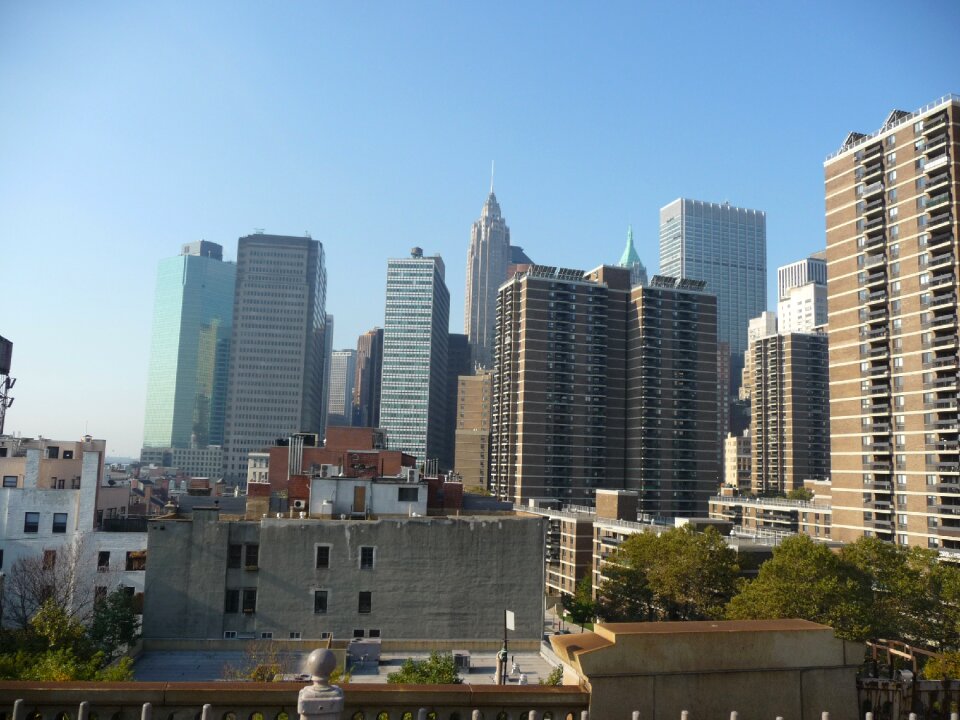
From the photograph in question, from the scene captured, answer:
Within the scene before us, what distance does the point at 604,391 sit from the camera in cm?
14175

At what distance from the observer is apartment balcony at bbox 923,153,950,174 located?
77.5 meters

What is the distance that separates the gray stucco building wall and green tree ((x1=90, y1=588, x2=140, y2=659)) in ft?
5.81

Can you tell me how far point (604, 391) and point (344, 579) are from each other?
9928 cm

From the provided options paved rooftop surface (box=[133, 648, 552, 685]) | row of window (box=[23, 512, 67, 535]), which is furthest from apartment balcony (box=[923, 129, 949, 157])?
row of window (box=[23, 512, 67, 535])

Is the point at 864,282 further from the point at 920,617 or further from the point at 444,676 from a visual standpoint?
the point at 444,676

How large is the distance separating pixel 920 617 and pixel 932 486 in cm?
2395

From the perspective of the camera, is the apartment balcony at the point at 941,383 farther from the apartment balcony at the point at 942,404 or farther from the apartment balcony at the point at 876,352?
the apartment balcony at the point at 876,352

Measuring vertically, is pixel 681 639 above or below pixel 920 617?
above

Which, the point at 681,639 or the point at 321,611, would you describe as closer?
the point at 681,639

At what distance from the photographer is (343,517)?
177ft

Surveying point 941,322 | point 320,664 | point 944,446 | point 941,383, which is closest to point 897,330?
point 941,322

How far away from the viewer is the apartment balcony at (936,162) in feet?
254

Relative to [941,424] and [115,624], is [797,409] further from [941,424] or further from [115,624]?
[115,624]

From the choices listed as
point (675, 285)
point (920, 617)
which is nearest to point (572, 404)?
point (675, 285)
